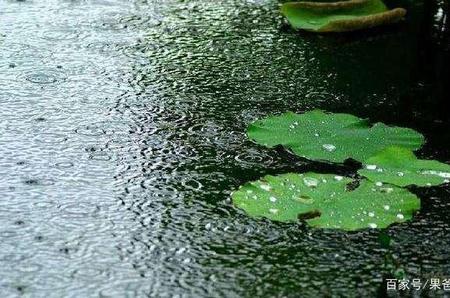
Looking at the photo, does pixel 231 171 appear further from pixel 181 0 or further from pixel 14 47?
pixel 181 0

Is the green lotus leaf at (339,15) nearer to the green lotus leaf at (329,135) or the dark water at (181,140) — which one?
the dark water at (181,140)

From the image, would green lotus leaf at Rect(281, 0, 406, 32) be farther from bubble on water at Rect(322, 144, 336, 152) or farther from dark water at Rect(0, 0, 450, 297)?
bubble on water at Rect(322, 144, 336, 152)

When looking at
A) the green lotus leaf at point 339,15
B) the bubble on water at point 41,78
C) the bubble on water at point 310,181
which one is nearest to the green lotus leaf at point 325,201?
the bubble on water at point 310,181

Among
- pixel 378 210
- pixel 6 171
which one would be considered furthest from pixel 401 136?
pixel 6 171

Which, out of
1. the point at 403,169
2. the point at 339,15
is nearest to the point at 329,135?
the point at 403,169

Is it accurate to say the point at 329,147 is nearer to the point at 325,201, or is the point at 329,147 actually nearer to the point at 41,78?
the point at 325,201
